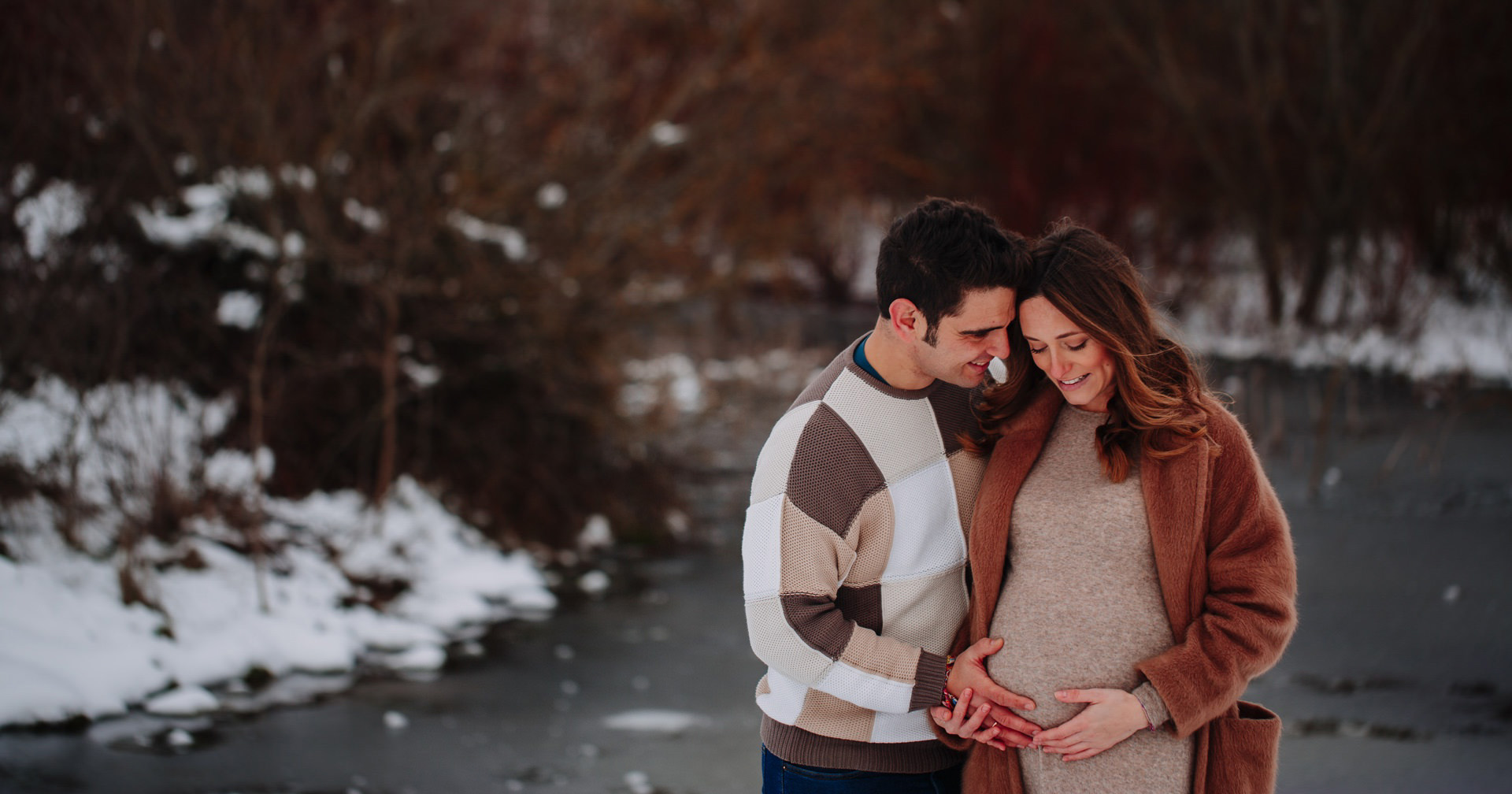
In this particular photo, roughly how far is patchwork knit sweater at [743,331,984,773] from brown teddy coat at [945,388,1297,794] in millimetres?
111

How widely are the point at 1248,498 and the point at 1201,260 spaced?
69.3 ft

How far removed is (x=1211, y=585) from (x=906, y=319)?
75 cm

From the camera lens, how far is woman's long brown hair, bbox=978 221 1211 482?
7.29 ft

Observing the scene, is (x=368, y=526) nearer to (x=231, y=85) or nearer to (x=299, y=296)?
(x=299, y=296)

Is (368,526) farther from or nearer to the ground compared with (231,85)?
nearer to the ground

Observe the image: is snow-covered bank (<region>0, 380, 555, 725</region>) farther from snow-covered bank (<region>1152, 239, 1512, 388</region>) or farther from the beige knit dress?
snow-covered bank (<region>1152, 239, 1512, 388</region>)

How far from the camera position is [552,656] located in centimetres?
686

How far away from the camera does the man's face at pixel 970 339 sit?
2.27 metres

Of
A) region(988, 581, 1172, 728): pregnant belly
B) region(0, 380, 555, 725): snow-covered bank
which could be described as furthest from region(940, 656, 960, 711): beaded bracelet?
region(0, 380, 555, 725): snow-covered bank

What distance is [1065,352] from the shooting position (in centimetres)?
228

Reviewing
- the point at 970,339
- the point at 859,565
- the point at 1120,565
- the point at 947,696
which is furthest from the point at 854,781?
the point at 970,339

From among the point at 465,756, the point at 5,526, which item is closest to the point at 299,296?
the point at 5,526

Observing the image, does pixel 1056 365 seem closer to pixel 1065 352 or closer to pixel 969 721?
pixel 1065 352

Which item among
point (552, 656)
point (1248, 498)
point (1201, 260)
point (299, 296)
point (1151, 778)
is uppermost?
point (1201, 260)
